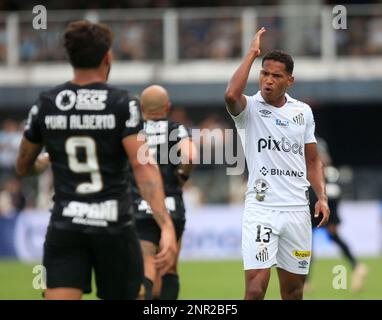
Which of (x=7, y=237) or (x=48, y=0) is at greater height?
(x=48, y=0)

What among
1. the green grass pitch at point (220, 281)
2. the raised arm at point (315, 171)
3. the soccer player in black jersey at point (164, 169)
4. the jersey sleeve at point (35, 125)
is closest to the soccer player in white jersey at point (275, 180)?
the raised arm at point (315, 171)

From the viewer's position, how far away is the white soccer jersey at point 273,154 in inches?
355

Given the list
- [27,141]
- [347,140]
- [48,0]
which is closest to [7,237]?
[48,0]

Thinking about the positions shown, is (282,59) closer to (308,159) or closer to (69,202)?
(308,159)

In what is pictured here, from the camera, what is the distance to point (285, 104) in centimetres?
927

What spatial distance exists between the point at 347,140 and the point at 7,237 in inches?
452

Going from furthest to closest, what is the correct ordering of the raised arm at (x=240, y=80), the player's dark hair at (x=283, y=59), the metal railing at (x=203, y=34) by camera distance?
the metal railing at (x=203, y=34) → the player's dark hair at (x=283, y=59) → the raised arm at (x=240, y=80)

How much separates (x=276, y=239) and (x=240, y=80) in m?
1.42

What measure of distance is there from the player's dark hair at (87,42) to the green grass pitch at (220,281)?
7458 millimetres

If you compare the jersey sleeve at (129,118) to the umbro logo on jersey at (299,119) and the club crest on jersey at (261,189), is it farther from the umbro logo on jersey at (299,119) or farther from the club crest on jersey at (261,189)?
the umbro logo on jersey at (299,119)

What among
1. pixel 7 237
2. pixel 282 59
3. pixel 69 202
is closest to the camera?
pixel 69 202

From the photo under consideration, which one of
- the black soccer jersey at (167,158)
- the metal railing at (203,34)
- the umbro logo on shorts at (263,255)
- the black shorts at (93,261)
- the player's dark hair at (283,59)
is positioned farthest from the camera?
the metal railing at (203,34)

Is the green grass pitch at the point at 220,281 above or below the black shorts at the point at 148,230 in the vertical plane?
below

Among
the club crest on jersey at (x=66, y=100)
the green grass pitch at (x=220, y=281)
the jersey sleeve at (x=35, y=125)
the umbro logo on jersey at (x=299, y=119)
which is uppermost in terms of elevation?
the club crest on jersey at (x=66, y=100)
